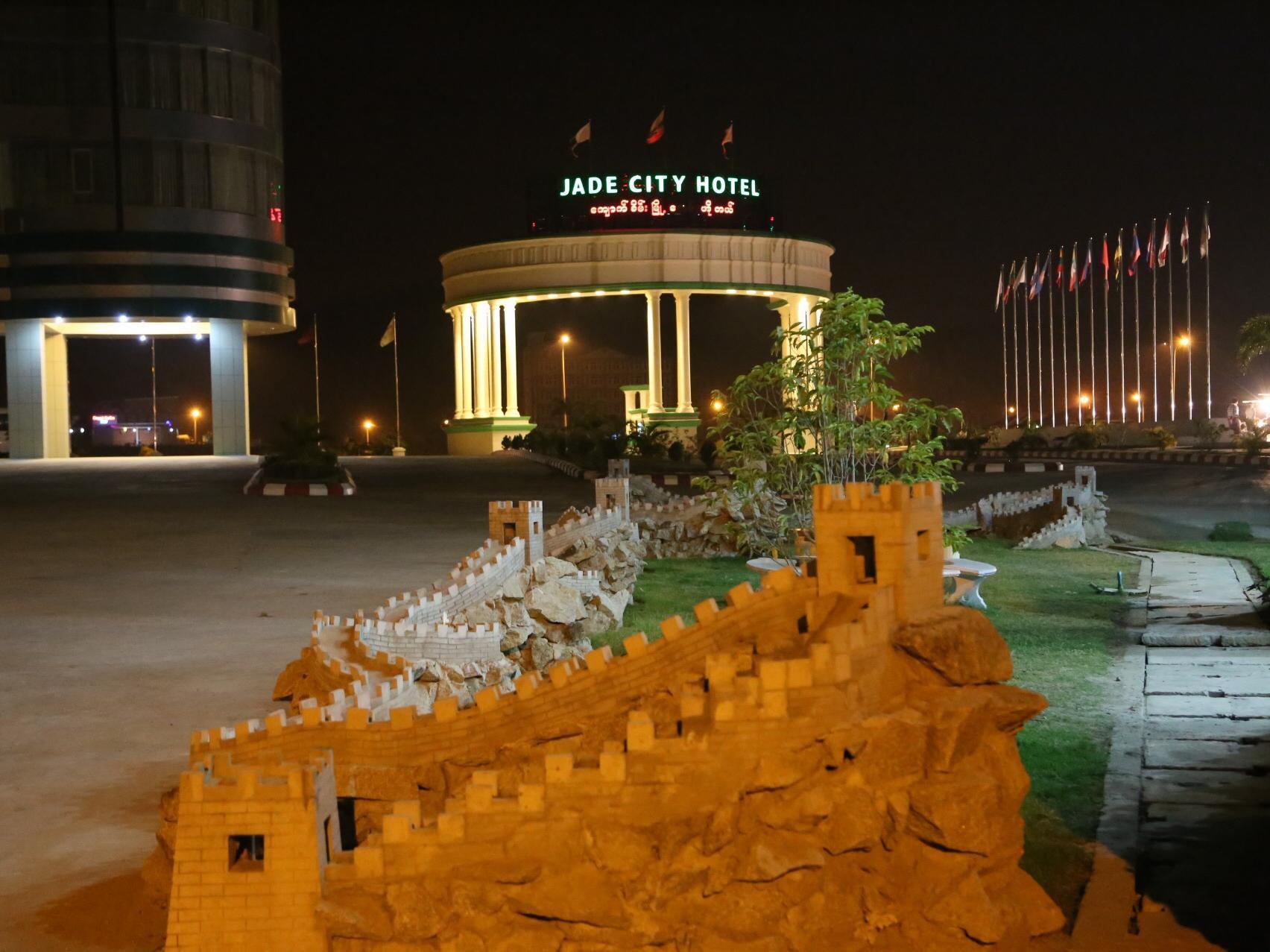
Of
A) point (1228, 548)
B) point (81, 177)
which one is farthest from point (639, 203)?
point (1228, 548)

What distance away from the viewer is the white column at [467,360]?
64062 mm

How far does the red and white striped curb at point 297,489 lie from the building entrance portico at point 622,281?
24764 millimetres

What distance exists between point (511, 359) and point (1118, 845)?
51809mm

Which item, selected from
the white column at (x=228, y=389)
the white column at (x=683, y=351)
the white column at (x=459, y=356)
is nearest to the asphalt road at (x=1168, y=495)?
the white column at (x=683, y=351)

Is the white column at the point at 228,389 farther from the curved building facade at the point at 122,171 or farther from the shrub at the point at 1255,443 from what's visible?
the shrub at the point at 1255,443

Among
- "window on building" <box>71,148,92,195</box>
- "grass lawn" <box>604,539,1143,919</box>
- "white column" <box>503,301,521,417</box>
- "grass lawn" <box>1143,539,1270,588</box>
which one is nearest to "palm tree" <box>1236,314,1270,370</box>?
"grass lawn" <box>1143,539,1270,588</box>

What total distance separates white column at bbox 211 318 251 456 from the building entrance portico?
37.0ft

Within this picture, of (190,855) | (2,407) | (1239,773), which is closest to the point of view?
(190,855)

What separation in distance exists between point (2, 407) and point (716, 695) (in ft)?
251

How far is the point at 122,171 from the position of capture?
51.4m

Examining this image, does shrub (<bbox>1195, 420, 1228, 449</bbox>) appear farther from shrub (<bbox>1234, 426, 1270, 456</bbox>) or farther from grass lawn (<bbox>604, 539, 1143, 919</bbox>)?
grass lawn (<bbox>604, 539, 1143, 919</bbox>)

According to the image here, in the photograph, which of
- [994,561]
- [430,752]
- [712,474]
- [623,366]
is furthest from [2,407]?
[430,752]

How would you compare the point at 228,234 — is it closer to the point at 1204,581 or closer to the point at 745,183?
the point at 745,183

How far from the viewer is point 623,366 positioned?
97.2 meters
